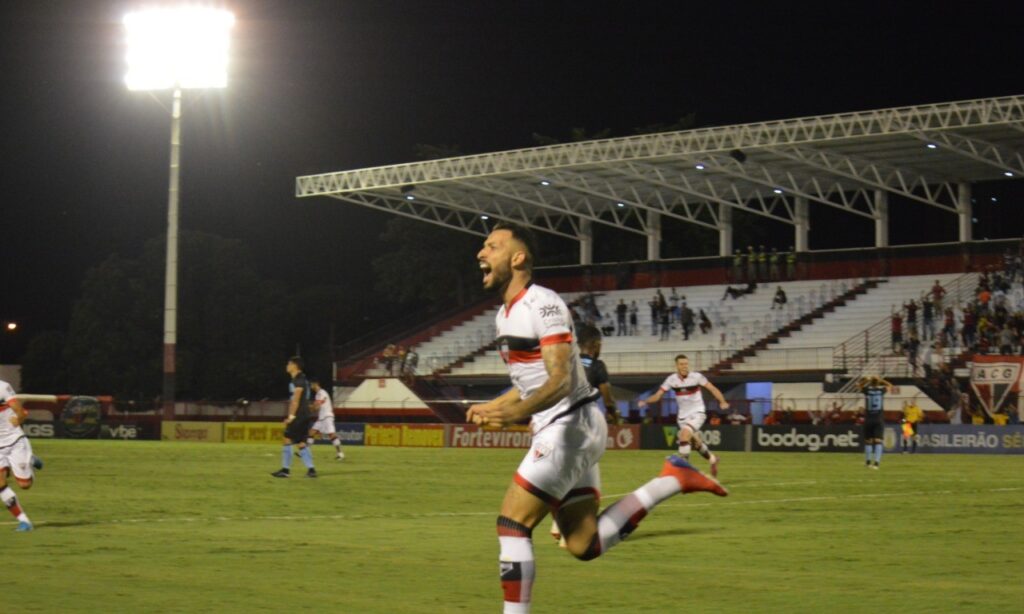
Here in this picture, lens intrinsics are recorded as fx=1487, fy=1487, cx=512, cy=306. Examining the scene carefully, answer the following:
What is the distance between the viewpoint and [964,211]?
61969 mm

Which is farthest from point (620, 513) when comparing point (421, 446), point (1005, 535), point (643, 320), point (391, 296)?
point (391, 296)

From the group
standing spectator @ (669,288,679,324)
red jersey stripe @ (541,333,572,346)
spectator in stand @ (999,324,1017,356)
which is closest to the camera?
red jersey stripe @ (541,333,572,346)

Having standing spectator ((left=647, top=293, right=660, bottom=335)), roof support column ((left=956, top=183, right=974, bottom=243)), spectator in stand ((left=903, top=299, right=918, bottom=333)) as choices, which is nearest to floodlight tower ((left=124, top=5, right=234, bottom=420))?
→ standing spectator ((left=647, top=293, right=660, bottom=335))

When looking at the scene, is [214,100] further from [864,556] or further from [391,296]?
[864,556]

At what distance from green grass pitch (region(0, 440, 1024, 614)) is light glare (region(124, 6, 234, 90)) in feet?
105

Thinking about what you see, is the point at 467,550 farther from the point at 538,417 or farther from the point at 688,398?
the point at 688,398

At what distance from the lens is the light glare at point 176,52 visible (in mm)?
56938

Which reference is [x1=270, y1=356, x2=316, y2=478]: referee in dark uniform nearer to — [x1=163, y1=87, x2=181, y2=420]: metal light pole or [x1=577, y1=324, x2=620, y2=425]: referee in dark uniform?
[x1=577, y1=324, x2=620, y2=425]: referee in dark uniform

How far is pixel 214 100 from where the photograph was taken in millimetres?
94062

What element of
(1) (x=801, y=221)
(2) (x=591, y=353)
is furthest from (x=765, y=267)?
(2) (x=591, y=353)

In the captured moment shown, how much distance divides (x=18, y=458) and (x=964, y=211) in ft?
169

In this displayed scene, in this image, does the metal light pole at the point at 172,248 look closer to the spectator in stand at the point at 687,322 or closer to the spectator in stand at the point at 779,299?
the spectator in stand at the point at 687,322

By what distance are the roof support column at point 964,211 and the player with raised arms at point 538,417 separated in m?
54.6

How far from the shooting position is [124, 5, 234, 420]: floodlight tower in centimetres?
5672
